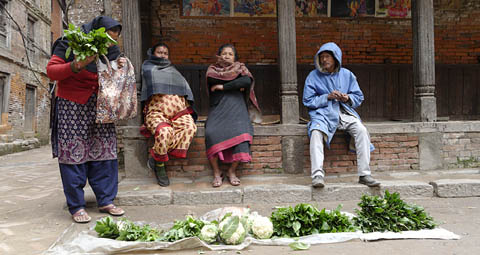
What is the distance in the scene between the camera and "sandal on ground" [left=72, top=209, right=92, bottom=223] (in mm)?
3238

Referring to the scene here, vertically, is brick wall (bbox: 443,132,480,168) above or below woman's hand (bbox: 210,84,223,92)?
below

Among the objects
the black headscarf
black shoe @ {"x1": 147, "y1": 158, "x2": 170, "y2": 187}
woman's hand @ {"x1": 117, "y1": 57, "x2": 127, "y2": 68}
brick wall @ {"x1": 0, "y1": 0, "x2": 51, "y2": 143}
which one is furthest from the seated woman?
brick wall @ {"x1": 0, "y1": 0, "x2": 51, "y2": 143}

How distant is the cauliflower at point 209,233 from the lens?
105 inches

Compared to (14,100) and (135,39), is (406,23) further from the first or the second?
(14,100)

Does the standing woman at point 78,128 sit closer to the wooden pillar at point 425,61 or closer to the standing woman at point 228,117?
the standing woman at point 228,117

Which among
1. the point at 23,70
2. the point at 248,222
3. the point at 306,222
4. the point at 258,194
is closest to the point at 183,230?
the point at 248,222

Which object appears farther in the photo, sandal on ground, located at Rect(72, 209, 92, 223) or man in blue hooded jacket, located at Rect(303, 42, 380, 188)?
man in blue hooded jacket, located at Rect(303, 42, 380, 188)

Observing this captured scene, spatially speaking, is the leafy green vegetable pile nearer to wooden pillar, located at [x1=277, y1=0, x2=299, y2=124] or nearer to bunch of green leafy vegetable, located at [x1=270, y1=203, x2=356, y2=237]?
bunch of green leafy vegetable, located at [x1=270, y1=203, x2=356, y2=237]

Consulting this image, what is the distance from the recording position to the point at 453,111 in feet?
22.5

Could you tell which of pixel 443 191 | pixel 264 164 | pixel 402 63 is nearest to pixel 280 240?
pixel 264 164

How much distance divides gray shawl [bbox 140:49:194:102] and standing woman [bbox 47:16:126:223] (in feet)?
2.36

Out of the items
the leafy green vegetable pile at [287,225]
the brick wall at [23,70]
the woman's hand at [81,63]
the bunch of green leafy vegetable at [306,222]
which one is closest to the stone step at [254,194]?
the leafy green vegetable pile at [287,225]

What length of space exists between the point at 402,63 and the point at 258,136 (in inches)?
162

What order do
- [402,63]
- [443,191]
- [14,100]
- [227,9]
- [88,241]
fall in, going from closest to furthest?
[88,241], [443,191], [227,9], [402,63], [14,100]
